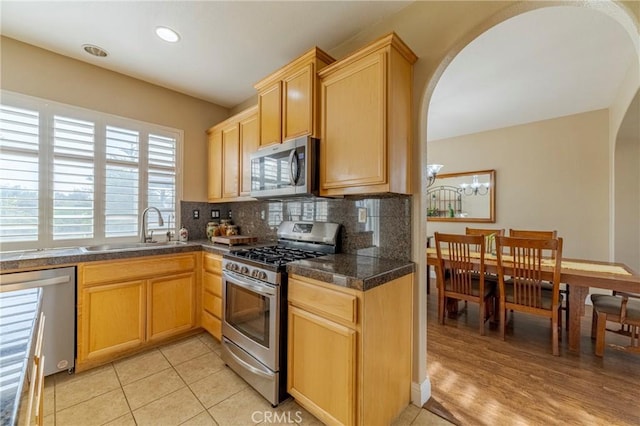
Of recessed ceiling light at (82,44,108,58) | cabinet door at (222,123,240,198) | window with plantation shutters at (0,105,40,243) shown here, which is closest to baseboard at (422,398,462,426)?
cabinet door at (222,123,240,198)

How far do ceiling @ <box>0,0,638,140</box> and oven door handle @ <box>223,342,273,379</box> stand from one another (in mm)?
2488

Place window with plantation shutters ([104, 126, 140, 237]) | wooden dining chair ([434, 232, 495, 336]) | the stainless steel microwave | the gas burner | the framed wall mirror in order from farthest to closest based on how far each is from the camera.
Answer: the framed wall mirror
wooden dining chair ([434, 232, 495, 336])
window with plantation shutters ([104, 126, 140, 237])
the stainless steel microwave
the gas burner

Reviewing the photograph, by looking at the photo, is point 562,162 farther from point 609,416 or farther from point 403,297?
point 403,297

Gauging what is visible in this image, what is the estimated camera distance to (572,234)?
3883mm

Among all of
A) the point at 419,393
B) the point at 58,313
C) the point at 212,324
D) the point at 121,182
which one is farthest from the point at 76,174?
the point at 419,393

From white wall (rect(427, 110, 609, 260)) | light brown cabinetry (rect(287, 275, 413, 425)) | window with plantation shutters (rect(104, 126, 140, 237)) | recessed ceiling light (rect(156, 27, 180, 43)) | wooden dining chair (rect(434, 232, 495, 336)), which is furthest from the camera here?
white wall (rect(427, 110, 609, 260))

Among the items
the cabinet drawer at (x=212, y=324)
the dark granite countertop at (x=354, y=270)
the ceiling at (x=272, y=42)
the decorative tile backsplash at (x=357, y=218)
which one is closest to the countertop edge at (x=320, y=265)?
the dark granite countertop at (x=354, y=270)

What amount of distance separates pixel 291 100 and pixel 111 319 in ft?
7.63

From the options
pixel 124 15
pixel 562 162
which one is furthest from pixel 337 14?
pixel 562 162

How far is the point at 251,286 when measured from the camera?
6.17ft

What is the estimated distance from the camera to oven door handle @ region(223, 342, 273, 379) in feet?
5.73

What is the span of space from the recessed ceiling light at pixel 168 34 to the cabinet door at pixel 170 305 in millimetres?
2066

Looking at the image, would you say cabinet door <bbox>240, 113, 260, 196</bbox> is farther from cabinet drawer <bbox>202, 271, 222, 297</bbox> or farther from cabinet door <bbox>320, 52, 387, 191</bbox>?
cabinet door <bbox>320, 52, 387, 191</bbox>

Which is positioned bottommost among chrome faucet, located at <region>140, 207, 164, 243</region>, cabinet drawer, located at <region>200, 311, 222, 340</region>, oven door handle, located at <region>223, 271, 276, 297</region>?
cabinet drawer, located at <region>200, 311, 222, 340</region>
